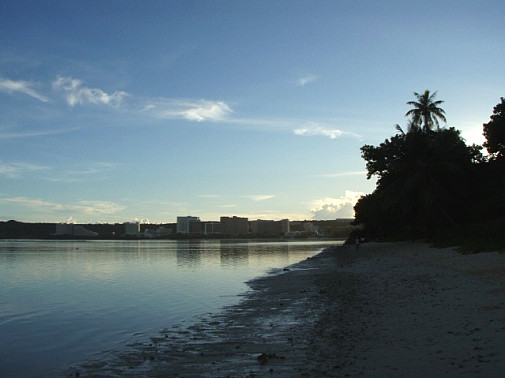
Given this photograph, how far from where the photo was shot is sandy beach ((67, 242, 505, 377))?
8.12 m

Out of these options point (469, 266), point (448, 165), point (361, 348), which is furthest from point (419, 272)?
point (448, 165)

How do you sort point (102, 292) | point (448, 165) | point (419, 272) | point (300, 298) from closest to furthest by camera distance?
point (300, 298) → point (419, 272) → point (102, 292) → point (448, 165)

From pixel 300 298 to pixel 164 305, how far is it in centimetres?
650

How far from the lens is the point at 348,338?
427 inches

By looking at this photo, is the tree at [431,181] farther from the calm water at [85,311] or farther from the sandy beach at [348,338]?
the sandy beach at [348,338]

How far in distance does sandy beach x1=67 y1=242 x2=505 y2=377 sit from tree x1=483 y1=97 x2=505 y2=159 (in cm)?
3712

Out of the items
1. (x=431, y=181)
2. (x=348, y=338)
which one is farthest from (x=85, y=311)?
(x=431, y=181)

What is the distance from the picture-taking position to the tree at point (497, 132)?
50025 mm

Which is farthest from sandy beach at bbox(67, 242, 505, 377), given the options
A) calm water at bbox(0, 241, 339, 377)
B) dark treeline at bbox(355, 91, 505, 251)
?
dark treeline at bbox(355, 91, 505, 251)

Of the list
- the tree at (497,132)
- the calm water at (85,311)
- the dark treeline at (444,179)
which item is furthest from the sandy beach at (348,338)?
the tree at (497,132)

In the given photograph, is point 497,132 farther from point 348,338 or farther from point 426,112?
point 348,338

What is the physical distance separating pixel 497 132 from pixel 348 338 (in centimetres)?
4870

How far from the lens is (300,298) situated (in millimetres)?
19859

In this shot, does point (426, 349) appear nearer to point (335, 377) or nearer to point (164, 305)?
point (335, 377)
